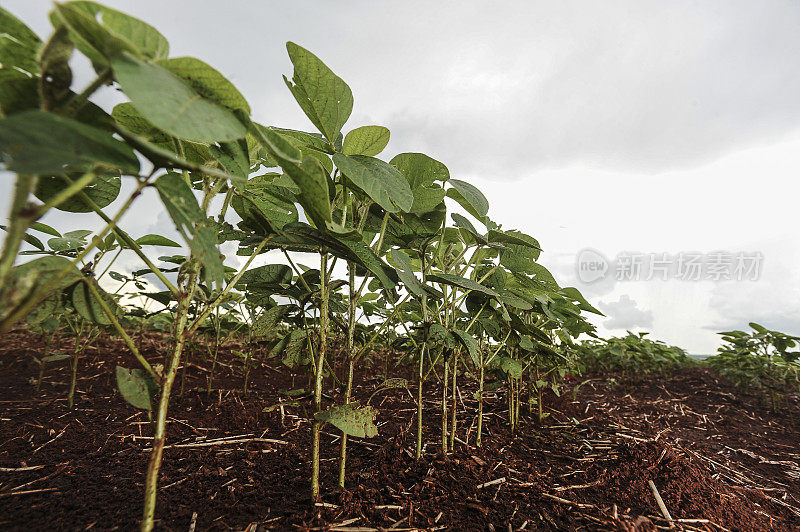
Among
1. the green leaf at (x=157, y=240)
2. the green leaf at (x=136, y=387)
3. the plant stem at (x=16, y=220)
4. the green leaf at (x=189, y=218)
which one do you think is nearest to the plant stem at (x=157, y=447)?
the green leaf at (x=136, y=387)

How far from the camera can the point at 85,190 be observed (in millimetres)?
1022

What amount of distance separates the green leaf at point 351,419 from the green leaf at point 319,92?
0.87m

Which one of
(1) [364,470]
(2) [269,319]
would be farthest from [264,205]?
(1) [364,470]

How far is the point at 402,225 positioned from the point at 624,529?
5.08 ft

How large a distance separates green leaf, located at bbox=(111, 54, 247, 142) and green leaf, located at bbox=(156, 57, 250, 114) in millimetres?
23

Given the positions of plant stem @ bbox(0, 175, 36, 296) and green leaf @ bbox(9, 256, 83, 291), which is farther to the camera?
green leaf @ bbox(9, 256, 83, 291)

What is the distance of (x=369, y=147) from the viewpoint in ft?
4.32

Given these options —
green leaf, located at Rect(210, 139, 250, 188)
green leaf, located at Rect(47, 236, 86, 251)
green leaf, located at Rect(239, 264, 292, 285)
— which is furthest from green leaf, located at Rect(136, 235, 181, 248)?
green leaf, located at Rect(210, 139, 250, 188)

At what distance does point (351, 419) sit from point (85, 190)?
99cm

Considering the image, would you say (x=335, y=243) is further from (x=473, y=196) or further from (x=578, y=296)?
(x=578, y=296)

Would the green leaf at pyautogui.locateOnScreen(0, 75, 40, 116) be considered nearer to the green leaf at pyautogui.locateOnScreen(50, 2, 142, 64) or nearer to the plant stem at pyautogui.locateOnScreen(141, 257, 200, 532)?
the green leaf at pyautogui.locateOnScreen(50, 2, 142, 64)

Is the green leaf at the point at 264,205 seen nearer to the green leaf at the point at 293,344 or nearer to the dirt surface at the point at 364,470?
the green leaf at the point at 293,344

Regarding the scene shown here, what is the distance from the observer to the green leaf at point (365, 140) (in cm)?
127

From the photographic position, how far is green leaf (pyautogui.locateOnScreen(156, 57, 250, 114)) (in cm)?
73
